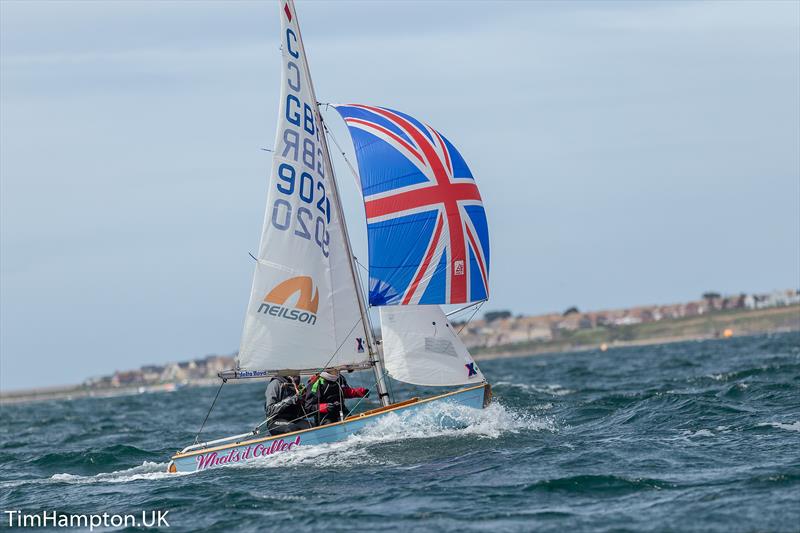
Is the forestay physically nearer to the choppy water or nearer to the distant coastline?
the choppy water

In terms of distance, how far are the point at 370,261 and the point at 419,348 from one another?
76.7 inches

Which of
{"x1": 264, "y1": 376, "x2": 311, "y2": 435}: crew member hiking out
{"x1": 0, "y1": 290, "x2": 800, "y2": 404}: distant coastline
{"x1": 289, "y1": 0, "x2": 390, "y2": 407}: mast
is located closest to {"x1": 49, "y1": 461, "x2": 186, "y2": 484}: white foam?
{"x1": 264, "y1": 376, "x2": 311, "y2": 435}: crew member hiking out

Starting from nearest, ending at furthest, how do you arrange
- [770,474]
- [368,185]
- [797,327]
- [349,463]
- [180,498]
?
[770,474], [180,498], [349,463], [368,185], [797,327]

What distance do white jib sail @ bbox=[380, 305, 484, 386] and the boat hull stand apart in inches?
38.4

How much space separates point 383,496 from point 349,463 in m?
2.83

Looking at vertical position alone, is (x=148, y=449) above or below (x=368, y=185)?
below

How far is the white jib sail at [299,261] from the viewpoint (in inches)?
832

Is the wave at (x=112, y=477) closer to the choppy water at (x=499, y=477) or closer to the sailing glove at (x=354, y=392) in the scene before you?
the choppy water at (x=499, y=477)

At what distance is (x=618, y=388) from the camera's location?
120ft

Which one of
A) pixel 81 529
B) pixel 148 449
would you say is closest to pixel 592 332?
pixel 148 449

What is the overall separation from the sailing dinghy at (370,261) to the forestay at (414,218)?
0.02 metres

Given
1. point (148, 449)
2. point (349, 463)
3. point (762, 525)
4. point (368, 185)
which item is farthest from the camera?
point (148, 449)

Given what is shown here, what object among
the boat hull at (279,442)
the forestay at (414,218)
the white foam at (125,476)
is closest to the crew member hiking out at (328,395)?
the boat hull at (279,442)

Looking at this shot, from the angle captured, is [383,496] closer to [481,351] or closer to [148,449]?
[148,449]
